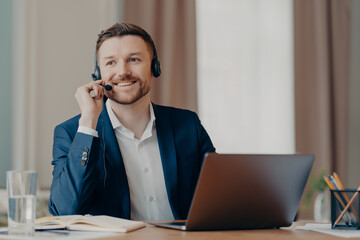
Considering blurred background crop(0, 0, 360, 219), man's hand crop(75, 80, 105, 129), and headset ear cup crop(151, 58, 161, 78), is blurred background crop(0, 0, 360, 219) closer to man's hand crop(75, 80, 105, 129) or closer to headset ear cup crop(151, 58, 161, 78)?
headset ear cup crop(151, 58, 161, 78)

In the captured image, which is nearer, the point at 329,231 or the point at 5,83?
the point at 329,231

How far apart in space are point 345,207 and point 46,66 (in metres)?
2.47

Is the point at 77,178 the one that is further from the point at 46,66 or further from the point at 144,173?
the point at 46,66

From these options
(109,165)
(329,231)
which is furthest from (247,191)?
(109,165)

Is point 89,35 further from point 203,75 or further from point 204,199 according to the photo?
point 204,199

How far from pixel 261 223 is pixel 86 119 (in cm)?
66

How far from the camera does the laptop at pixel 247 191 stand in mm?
1232

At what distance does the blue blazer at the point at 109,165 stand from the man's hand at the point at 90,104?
0.20ft

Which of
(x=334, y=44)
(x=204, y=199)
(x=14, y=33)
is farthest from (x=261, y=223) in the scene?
(x=334, y=44)

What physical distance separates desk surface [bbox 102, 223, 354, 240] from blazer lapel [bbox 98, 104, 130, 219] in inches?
17.3

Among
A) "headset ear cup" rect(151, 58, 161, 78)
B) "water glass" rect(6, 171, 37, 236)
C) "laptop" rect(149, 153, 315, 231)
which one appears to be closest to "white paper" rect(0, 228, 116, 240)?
"water glass" rect(6, 171, 37, 236)

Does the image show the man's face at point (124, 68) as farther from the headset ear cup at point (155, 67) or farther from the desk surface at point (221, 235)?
the desk surface at point (221, 235)

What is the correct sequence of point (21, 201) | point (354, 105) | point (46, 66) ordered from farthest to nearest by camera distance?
point (354, 105)
point (46, 66)
point (21, 201)

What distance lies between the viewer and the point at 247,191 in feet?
4.29
